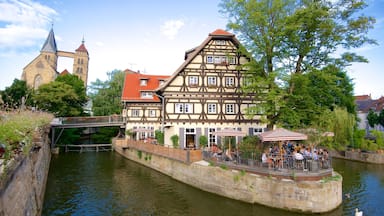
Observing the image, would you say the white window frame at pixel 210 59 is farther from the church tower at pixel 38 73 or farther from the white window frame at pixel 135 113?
the church tower at pixel 38 73

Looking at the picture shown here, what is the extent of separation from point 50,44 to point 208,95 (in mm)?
83313

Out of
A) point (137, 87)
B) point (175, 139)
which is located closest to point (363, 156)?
point (175, 139)

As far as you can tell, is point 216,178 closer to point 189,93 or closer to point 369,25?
point 189,93

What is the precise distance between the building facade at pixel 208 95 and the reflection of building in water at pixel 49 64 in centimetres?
5699

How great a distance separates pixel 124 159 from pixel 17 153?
21.5m

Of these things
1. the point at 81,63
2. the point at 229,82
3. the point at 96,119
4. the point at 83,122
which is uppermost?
the point at 81,63

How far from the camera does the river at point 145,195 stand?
12016 mm

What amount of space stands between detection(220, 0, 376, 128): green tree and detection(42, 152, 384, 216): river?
639cm

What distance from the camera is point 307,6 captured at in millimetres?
16797

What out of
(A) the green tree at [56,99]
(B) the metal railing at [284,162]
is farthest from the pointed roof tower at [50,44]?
(B) the metal railing at [284,162]

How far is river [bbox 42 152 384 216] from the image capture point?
12.0 m

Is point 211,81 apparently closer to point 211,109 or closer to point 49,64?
point 211,109

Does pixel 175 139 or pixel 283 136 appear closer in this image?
pixel 283 136

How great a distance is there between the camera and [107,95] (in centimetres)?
4141
